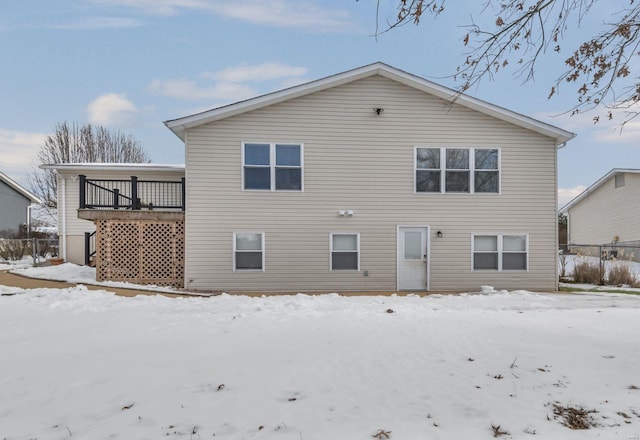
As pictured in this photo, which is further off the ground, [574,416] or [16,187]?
[16,187]

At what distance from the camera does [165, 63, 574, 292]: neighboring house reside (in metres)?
10.7

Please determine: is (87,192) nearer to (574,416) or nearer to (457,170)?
(457,170)

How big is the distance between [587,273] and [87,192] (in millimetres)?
19575

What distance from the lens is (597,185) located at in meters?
23.0

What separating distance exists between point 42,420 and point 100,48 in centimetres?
1774

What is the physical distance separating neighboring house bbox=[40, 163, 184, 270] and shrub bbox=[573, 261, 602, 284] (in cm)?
1588

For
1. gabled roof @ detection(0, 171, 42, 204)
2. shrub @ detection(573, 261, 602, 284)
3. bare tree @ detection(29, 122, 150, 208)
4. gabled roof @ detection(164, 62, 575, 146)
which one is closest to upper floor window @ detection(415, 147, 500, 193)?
gabled roof @ detection(164, 62, 575, 146)

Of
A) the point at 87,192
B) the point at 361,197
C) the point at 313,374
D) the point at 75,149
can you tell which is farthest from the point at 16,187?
the point at 313,374

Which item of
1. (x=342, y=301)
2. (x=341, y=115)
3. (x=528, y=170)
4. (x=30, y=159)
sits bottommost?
(x=342, y=301)

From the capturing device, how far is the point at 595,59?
4.77 metres

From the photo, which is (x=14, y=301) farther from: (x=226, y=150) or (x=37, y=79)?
(x=37, y=79)

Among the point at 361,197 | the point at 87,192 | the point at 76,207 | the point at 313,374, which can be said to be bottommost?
the point at 313,374

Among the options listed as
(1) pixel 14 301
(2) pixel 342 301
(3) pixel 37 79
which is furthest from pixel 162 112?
(2) pixel 342 301

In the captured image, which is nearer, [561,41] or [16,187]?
[561,41]
